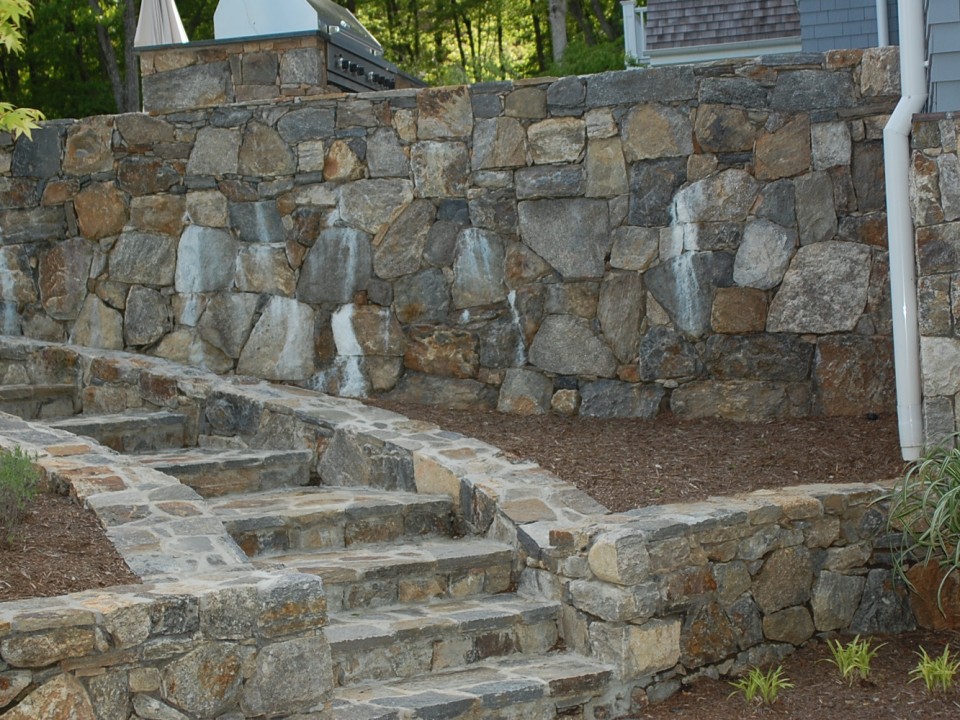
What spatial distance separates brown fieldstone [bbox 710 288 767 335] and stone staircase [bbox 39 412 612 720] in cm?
206

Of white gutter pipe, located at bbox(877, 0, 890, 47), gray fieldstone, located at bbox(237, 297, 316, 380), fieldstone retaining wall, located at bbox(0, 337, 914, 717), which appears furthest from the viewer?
white gutter pipe, located at bbox(877, 0, 890, 47)

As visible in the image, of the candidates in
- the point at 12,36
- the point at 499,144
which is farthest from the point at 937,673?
the point at 12,36

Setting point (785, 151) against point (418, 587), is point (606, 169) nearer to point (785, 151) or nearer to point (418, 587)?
point (785, 151)

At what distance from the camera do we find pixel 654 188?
7309 millimetres

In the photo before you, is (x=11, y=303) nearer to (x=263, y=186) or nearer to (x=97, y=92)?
(x=263, y=186)

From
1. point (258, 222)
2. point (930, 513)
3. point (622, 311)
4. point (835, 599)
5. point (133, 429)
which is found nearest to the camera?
point (930, 513)

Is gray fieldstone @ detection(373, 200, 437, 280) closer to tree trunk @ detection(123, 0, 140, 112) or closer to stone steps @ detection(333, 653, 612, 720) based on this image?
stone steps @ detection(333, 653, 612, 720)

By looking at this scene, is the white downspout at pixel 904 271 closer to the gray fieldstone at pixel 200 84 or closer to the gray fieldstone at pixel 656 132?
the gray fieldstone at pixel 656 132

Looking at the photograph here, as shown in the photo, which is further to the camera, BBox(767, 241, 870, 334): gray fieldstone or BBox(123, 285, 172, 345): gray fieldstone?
BBox(123, 285, 172, 345): gray fieldstone

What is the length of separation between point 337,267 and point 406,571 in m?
2.88

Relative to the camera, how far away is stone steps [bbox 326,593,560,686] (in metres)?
4.87

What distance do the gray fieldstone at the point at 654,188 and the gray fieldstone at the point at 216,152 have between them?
254 cm

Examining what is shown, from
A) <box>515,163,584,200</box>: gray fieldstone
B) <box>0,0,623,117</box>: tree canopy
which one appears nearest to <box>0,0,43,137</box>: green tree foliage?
<box>515,163,584,200</box>: gray fieldstone

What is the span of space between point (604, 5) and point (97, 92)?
1009cm
